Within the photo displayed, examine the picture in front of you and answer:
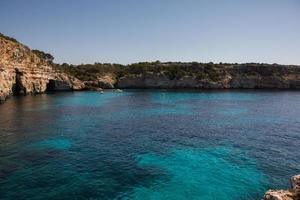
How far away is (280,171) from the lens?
30766 mm

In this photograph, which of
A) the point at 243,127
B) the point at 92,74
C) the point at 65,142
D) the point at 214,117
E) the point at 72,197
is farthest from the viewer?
the point at 92,74

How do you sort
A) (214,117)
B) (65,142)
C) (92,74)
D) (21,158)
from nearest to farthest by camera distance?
1. (21,158)
2. (65,142)
3. (214,117)
4. (92,74)

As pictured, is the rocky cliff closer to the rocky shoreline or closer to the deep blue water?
the deep blue water

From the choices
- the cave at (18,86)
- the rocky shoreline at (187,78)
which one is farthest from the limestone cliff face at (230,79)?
the cave at (18,86)

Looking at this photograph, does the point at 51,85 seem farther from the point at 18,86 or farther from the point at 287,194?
the point at 287,194

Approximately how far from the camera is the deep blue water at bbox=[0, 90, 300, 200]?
2603 cm

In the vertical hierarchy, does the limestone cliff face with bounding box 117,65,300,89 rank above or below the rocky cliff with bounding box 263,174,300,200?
above

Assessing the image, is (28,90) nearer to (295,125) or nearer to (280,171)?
(295,125)

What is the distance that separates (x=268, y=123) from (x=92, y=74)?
112 metres

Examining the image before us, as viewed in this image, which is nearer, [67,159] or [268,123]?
[67,159]

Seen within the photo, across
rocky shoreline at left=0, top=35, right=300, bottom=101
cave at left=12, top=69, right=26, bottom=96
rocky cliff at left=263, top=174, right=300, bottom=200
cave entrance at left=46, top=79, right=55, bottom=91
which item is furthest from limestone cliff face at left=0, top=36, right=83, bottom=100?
rocky cliff at left=263, top=174, right=300, bottom=200

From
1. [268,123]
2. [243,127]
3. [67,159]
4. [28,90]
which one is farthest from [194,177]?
[28,90]

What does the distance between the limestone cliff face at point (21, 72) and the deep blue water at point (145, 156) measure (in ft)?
100

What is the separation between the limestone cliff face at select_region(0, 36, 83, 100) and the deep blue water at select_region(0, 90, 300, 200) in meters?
30.5
